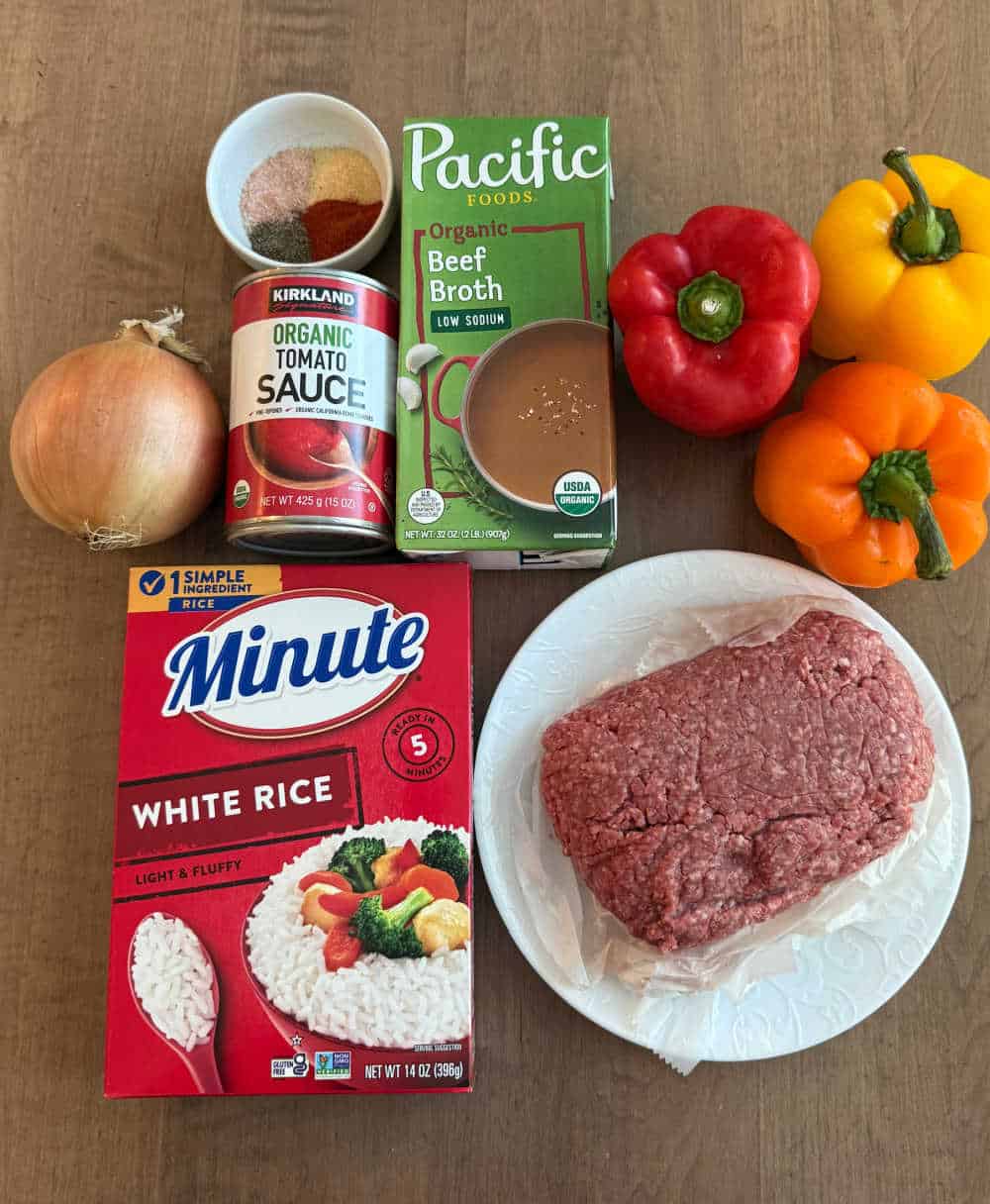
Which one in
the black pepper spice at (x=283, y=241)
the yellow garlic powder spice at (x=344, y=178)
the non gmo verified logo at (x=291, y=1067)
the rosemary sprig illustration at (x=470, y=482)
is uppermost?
the yellow garlic powder spice at (x=344, y=178)

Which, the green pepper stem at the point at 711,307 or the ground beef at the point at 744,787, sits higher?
the green pepper stem at the point at 711,307

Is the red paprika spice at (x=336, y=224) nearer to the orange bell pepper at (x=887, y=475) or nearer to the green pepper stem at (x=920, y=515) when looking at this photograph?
the orange bell pepper at (x=887, y=475)

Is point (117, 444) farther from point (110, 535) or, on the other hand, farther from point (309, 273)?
point (309, 273)

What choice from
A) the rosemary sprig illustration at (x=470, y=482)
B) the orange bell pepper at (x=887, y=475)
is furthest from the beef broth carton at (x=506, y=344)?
the orange bell pepper at (x=887, y=475)

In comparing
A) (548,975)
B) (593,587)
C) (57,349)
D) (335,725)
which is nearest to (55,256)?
(57,349)

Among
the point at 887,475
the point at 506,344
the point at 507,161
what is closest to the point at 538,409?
the point at 506,344

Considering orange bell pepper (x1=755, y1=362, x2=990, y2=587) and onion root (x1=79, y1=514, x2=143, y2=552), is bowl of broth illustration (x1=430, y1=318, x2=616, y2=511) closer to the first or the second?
orange bell pepper (x1=755, y1=362, x2=990, y2=587)
